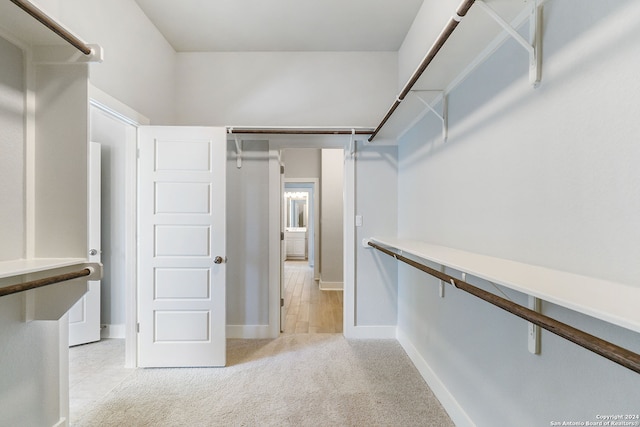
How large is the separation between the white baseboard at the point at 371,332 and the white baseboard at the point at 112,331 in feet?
7.85

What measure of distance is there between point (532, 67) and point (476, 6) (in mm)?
307

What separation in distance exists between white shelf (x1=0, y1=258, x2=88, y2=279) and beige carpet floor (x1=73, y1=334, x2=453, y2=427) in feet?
3.89

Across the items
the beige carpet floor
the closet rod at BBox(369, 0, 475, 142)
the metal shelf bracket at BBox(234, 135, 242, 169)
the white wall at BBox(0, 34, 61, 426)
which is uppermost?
the closet rod at BBox(369, 0, 475, 142)

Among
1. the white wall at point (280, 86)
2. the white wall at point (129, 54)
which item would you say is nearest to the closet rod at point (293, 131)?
the white wall at point (280, 86)

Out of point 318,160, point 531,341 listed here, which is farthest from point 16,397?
point 318,160

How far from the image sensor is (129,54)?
83.2 inches

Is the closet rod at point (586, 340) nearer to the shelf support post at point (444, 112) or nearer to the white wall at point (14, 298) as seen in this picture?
the shelf support post at point (444, 112)

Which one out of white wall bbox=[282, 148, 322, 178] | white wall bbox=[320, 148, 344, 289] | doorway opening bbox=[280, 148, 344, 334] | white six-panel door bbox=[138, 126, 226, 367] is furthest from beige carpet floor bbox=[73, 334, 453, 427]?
white wall bbox=[282, 148, 322, 178]

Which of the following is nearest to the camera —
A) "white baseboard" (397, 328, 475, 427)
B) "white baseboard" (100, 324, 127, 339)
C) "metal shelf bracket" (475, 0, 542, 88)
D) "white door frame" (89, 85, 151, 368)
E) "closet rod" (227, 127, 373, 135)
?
"metal shelf bracket" (475, 0, 542, 88)

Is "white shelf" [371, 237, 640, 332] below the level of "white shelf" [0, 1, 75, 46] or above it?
below

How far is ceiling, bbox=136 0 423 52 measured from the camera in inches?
86.4

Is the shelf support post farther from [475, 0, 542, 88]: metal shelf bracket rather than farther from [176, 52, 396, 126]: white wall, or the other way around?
[176, 52, 396, 126]: white wall

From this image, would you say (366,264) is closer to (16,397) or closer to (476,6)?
(476,6)

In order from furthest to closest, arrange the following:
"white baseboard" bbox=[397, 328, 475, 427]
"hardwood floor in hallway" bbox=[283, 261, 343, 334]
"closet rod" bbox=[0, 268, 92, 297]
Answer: "hardwood floor in hallway" bbox=[283, 261, 343, 334]
"white baseboard" bbox=[397, 328, 475, 427]
"closet rod" bbox=[0, 268, 92, 297]
